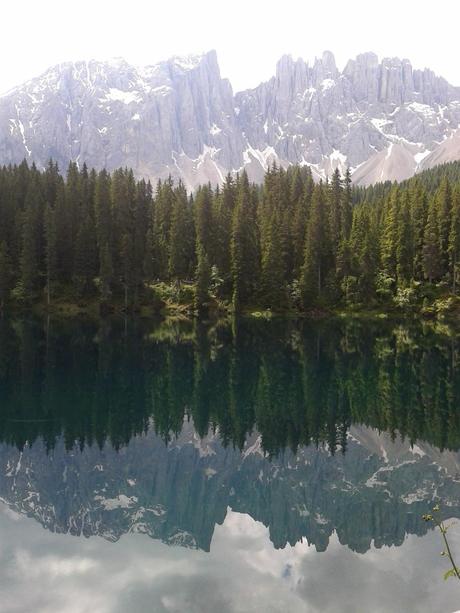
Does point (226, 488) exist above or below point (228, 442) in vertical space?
below

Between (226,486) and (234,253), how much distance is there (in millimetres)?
84903

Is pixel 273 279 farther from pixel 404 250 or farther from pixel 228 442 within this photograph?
pixel 228 442

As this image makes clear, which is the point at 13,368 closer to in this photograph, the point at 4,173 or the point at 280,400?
the point at 280,400

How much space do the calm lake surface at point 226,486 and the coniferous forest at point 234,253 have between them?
186 feet

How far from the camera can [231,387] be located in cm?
3981

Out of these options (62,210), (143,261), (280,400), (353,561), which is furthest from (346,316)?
(353,561)

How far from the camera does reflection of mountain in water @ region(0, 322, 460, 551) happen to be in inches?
749

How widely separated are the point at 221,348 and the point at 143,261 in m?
56.4

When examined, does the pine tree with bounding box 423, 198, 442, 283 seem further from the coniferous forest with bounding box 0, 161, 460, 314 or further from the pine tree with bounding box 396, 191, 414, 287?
the pine tree with bounding box 396, 191, 414, 287

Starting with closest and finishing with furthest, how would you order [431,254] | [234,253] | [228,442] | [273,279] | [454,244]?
[228,442], [454,244], [273,279], [431,254], [234,253]

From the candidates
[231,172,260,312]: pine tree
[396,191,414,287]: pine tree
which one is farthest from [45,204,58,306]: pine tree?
[396,191,414,287]: pine tree

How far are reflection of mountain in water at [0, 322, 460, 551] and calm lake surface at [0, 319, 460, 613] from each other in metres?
0.10

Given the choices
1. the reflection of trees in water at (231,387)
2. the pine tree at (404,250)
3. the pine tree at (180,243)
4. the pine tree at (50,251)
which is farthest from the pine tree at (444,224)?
the pine tree at (50,251)

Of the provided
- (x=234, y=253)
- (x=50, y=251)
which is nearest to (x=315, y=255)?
(x=234, y=253)
